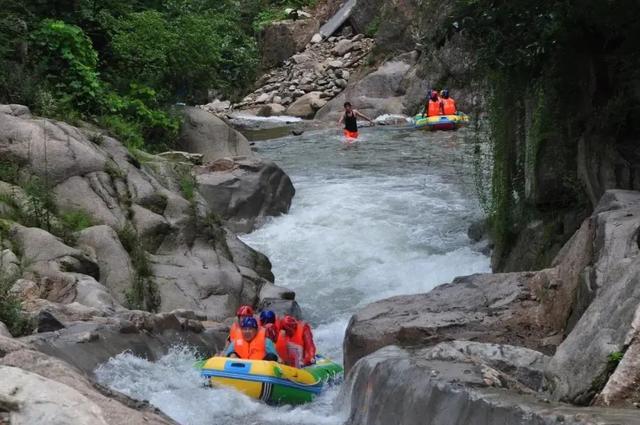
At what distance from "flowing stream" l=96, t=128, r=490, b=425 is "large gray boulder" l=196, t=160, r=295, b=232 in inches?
10.3

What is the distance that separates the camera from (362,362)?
6.54 m

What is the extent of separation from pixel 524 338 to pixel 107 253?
504 cm

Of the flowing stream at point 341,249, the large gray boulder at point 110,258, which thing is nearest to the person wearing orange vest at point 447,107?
the flowing stream at point 341,249

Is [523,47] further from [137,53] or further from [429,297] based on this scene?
[137,53]

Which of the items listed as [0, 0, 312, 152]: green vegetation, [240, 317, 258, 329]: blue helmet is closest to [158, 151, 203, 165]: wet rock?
[0, 0, 312, 152]: green vegetation

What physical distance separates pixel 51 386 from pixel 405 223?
11.2 metres

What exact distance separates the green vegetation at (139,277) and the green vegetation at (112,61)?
8.70 ft

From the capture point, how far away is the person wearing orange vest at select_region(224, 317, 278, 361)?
8.67 m

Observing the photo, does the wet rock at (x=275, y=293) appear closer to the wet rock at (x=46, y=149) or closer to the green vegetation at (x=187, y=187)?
Answer: the green vegetation at (x=187, y=187)

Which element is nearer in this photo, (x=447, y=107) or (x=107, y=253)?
(x=107, y=253)

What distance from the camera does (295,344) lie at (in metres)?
9.35

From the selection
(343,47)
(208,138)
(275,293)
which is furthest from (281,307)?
(343,47)

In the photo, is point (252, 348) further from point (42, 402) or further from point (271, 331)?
point (42, 402)

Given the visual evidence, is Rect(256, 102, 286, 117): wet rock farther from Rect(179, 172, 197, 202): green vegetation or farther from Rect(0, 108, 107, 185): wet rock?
Rect(0, 108, 107, 185): wet rock
